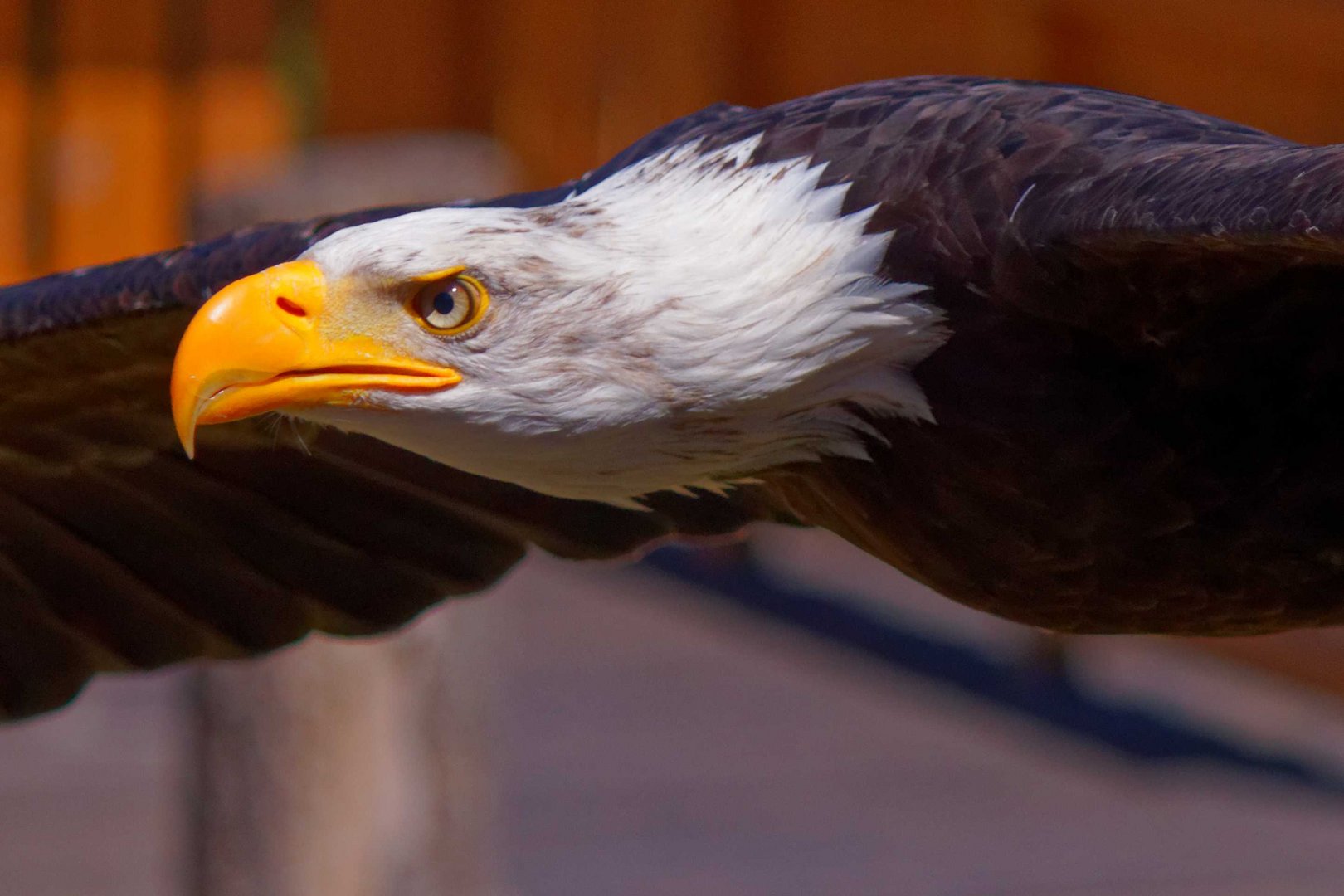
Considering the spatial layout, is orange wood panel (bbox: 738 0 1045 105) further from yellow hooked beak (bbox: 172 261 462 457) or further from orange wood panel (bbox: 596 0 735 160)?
yellow hooked beak (bbox: 172 261 462 457)

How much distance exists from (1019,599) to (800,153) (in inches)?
28.2

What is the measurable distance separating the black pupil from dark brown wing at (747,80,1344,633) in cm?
53

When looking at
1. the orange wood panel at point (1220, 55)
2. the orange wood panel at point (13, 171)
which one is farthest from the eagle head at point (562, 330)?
the orange wood panel at point (13, 171)

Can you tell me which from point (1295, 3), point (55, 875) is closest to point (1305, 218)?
point (1295, 3)

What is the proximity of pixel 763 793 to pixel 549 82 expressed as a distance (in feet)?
16.3

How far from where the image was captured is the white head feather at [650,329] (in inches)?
105

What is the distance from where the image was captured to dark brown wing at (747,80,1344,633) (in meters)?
Answer: 2.64

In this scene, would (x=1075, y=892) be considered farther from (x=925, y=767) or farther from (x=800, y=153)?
(x=800, y=153)

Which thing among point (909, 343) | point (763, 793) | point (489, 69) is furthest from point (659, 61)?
point (763, 793)

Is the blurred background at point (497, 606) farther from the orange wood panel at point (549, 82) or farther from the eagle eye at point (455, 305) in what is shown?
the eagle eye at point (455, 305)

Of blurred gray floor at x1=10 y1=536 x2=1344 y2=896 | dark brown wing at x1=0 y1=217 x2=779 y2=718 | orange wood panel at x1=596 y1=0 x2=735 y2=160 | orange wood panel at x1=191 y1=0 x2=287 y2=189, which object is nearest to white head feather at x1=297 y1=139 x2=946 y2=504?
dark brown wing at x1=0 y1=217 x2=779 y2=718

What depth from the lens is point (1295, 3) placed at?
5.58 metres

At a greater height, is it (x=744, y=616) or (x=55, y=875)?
(x=744, y=616)

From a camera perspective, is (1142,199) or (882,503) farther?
(882,503)
